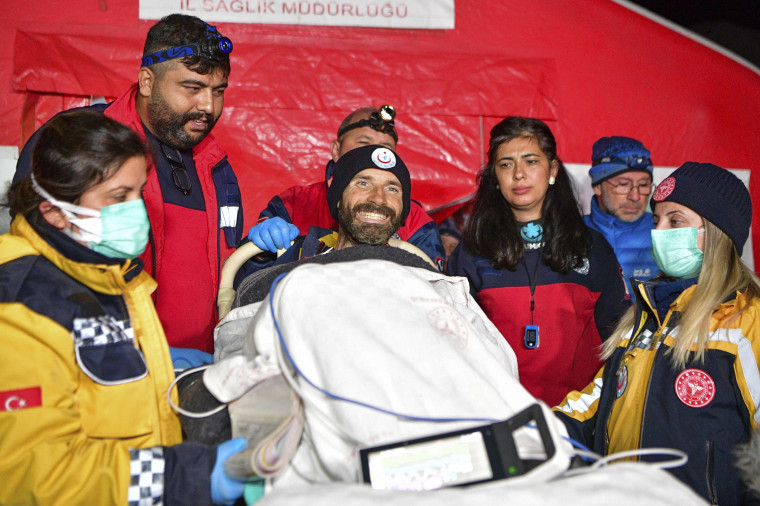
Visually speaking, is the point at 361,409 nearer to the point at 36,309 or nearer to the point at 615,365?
the point at 36,309

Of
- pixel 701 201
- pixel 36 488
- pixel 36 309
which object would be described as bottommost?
pixel 36 488

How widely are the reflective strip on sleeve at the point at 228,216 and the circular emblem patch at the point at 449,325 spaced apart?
1.61 metres

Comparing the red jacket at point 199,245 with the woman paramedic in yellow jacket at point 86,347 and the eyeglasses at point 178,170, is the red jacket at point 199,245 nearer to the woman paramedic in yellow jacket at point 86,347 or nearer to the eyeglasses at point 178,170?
the eyeglasses at point 178,170

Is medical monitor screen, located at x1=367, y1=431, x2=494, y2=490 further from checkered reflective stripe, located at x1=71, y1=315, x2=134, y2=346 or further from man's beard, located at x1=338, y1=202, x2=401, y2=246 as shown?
man's beard, located at x1=338, y1=202, x2=401, y2=246

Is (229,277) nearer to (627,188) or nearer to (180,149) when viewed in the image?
(180,149)

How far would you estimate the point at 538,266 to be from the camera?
277cm

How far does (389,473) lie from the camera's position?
3.94 feet

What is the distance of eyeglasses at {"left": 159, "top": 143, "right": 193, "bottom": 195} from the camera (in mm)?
2705

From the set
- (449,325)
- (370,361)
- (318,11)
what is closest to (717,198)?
(449,325)

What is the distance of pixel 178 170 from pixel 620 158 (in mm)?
2341

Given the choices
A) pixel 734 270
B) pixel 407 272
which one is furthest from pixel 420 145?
pixel 407 272

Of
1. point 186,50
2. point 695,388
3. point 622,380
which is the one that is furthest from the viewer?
point 186,50

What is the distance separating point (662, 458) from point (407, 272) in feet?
3.31

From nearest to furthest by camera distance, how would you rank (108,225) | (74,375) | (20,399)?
(20,399), (74,375), (108,225)
